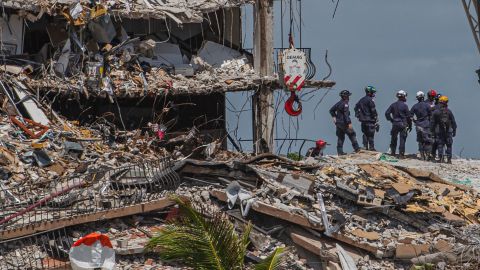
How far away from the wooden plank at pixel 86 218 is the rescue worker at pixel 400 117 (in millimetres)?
10667

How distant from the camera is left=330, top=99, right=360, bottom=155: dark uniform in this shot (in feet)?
97.8

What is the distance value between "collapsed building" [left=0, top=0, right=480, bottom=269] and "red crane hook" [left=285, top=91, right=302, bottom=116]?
1.73ft

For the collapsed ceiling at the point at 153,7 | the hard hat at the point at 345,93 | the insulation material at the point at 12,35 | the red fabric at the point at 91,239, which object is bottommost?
the red fabric at the point at 91,239

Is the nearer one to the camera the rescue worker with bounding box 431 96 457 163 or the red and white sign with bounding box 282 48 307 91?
the rescue worker with bounding box 431 96 457 163

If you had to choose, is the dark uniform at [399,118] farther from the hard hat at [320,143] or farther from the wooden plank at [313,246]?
the wooden plank at [313,246]

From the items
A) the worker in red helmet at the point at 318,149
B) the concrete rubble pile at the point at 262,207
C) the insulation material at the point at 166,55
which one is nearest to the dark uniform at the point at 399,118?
the worker in red helmet at the point at 318,149

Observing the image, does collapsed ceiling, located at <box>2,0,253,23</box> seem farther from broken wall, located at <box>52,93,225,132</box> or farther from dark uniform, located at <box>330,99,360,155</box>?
dark uniform, located at <box>330,99,360,155</box>

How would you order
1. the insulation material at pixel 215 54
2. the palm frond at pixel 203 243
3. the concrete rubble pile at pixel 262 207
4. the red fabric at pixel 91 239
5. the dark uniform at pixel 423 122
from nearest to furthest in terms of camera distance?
the palm frond at pixel 203 243 < the red fabric at pixel 91 239 < the concrete rubble pile at pixel 262 207 < the dark uniform at pixel 423 122 < the insulation material at pixel 215 54

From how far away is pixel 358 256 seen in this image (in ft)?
68.8

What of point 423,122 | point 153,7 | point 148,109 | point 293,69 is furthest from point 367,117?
point 153,7

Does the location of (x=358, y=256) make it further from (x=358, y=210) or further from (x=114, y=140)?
(x=114, y=140)

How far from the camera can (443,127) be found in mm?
30109

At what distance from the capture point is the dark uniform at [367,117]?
29844mm

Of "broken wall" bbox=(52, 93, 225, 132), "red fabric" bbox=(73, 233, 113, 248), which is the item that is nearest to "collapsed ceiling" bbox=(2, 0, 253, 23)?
"broken wall" bbox=(52, 93, 225, 132)
